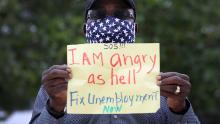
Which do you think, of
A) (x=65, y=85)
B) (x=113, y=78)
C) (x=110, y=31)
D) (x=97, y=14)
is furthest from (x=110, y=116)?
(x=97, y=14)

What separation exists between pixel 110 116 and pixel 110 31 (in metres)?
0.49

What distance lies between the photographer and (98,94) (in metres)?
3.76

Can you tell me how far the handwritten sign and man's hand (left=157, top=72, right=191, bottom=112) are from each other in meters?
0.08

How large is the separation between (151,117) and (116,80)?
0.33 m

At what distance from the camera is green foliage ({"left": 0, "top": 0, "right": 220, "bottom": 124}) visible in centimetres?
1061

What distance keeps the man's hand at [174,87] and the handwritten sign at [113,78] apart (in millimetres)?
84

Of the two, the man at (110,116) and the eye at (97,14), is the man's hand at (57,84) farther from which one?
the eye at (97,14)

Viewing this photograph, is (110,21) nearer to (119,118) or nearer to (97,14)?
(97,14)

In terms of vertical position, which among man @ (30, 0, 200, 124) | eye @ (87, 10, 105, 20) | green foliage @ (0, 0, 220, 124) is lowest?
green foliage @ (0, 0, 220, 124)

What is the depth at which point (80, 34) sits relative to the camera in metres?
10.5

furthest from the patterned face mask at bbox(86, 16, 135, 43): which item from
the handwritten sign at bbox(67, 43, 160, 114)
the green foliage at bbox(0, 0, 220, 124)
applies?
the green foliage at bbox(0, 0, 220, 124)

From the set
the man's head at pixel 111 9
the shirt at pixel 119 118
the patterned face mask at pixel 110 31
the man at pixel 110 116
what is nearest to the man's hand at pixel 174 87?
the man at pixel 110 116

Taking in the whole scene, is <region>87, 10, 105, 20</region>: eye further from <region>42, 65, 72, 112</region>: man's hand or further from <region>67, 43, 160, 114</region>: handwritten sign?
<region>42, 65, 72, 112</region>: man's hand

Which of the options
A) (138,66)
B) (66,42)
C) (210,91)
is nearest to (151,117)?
→ (138,66)
